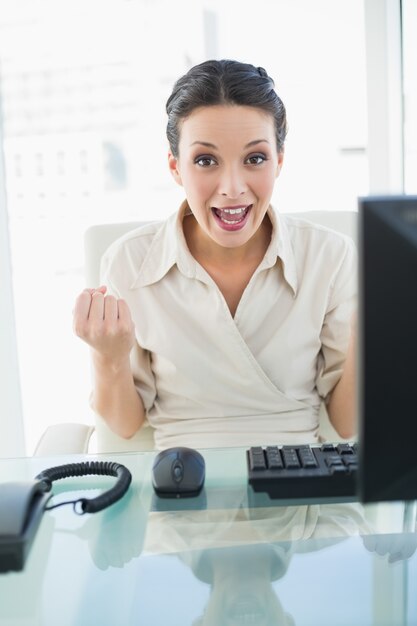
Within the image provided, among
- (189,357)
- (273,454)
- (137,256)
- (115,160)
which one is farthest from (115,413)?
(115,160)

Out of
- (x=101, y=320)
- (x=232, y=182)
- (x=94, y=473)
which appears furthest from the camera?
(x=232, y=182)

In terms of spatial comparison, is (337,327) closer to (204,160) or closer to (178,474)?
(204,160)

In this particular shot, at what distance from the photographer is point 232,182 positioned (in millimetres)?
1358

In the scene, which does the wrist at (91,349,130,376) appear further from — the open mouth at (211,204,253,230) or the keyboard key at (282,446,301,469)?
the keyboard key at (282,446,301,469)

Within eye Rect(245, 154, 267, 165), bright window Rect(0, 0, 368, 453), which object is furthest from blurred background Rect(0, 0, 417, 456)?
eye Rect(245, 154, 267, 165)

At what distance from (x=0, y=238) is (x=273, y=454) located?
1710mm

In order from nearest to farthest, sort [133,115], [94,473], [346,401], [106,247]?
[94,473] → [346,401] → [106,247] → [133,115]

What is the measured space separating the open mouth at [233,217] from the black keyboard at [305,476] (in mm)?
581

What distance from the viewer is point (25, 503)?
78 cm

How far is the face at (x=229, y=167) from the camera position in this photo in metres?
1.35

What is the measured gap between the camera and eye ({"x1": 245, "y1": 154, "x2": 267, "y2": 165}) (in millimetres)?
1383

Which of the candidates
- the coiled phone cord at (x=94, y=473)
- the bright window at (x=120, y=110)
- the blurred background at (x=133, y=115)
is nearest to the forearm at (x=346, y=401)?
the coiled phone cord at (x=94, y=473)

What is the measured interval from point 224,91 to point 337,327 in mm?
517

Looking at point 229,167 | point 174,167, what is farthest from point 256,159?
point 174,167
